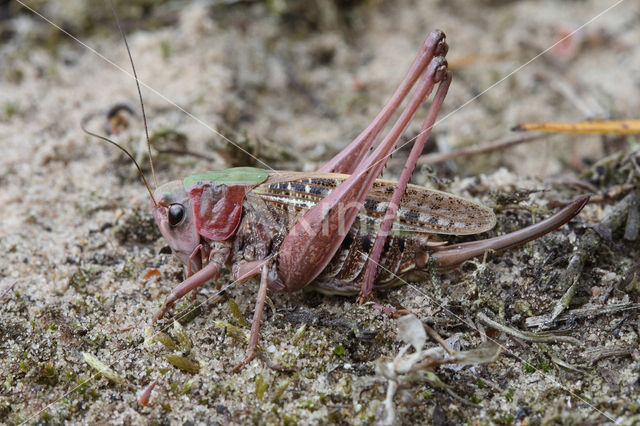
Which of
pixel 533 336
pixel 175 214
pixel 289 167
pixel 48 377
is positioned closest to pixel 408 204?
pixel 533 336

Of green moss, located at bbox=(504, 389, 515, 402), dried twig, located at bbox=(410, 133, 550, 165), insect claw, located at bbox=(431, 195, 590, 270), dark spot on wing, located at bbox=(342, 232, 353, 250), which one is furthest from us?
dried twig, located at bbox=(410, 133, 550, 165)

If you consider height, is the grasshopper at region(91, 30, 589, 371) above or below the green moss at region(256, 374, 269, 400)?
above

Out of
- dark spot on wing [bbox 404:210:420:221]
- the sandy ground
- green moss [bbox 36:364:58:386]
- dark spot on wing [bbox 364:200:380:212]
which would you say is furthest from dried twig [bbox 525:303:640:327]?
green moss [bbox 36:364:58:386]

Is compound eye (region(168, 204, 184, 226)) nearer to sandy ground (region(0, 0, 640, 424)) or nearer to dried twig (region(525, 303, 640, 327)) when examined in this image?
sandy ground (region(0, 0, 640, 424))

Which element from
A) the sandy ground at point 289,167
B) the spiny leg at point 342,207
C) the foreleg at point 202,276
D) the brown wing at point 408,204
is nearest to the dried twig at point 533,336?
the sandy ground at point 289,167

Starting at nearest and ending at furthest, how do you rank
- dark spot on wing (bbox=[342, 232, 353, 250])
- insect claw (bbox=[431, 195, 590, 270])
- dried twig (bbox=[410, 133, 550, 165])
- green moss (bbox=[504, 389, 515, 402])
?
green moss (bbox=[504, 389, 515, 402]) → insect claw (bbox=[431, 195, 590, 270]) → dark spot on wing (bbox=[342, 232, 353, 250]) → dried twig (bbox=[410, 133, 550, 165])

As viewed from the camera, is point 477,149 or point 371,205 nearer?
point 371,205

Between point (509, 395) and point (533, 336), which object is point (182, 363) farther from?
point (533, 336)
